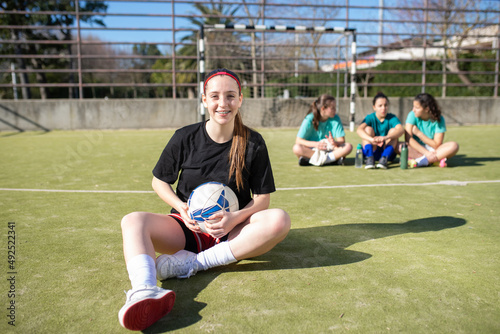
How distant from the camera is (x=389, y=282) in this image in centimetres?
218

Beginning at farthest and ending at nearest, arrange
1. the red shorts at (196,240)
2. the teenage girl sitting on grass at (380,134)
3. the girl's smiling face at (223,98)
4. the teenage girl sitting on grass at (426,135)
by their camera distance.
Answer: the teenage girl sitting on grass at (380,134), the teenage girl sitting on grass at (426,135), the red shorts at (196,240), the girl's smiling face at (223,98)

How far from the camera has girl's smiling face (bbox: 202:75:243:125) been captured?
2.36 m

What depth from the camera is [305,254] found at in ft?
8.57

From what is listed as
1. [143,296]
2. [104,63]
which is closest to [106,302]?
[143,296]

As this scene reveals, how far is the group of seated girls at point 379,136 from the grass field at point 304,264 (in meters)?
1.08

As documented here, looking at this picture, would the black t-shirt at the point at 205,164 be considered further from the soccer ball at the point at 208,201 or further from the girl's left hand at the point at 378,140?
the girl's left hand at the point at 378,140

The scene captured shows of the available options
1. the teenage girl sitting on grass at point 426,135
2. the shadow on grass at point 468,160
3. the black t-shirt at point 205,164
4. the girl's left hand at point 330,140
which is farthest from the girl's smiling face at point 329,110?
the black t-shirt at point 205,164

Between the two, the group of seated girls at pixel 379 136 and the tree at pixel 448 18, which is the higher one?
the tree at pixel 448 18

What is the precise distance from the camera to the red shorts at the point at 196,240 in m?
2.46

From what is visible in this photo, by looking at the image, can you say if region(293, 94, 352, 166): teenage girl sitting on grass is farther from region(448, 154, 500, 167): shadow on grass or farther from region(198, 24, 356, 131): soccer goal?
region(198, 24, 356, 131): soccer goal

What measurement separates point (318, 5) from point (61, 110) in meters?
8.30

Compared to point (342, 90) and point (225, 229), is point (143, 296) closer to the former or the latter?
point (225, 229)

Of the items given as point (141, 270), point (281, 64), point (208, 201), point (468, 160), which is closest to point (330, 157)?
point (468, 160)

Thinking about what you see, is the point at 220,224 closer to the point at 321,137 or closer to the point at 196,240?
the point at 196,240
